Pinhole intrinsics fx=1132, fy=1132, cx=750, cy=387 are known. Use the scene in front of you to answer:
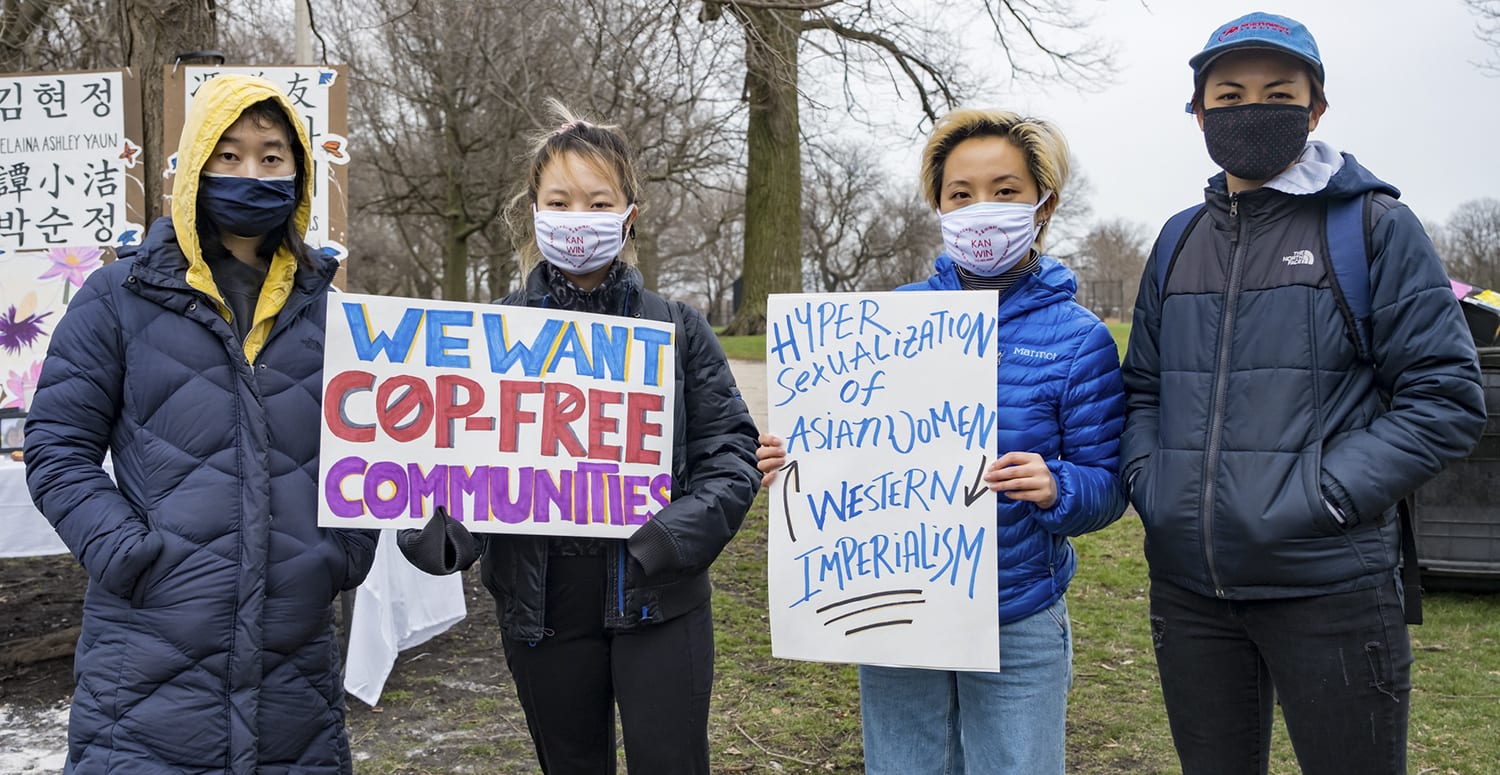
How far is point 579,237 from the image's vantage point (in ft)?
8.74

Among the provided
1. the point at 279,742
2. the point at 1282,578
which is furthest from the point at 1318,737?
the point at 279,742

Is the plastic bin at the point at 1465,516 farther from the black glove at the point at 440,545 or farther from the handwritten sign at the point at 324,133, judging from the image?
the handwritten sign at the point at 324,133

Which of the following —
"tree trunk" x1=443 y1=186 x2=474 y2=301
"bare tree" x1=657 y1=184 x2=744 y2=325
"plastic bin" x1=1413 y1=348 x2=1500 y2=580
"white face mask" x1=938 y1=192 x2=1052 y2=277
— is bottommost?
"plastic bin" x1=1413 y1=348 x2=1500 y2=580

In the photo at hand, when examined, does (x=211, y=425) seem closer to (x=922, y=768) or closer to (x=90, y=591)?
(x=90, y=591)

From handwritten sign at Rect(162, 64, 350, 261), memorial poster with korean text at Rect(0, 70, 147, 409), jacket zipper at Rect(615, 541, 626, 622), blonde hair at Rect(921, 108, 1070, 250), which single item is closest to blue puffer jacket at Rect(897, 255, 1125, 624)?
blonde hair at Rect(921, 108, 1070, 250)

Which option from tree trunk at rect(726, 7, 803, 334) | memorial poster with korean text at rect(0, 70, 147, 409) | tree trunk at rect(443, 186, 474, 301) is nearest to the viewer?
memorial poster with korean text at rect(0, 70, 147, 409)

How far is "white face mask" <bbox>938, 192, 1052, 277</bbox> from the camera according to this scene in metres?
2.53

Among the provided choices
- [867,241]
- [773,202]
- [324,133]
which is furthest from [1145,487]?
[867,241]

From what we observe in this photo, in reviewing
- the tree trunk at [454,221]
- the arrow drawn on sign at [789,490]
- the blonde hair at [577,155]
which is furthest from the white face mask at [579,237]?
the tree trunk at [454,221]

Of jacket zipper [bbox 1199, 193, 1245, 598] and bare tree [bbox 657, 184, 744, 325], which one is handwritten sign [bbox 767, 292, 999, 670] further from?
bare tree [bbox 657, 184, 744, 325]

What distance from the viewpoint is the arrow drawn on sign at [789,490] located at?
103 inches

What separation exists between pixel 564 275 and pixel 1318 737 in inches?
77.1

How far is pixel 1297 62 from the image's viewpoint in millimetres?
2416

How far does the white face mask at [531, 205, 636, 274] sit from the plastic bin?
201 inches
